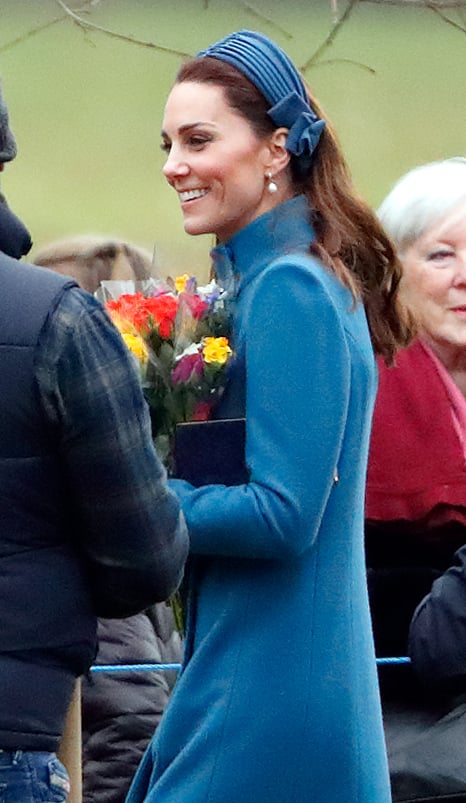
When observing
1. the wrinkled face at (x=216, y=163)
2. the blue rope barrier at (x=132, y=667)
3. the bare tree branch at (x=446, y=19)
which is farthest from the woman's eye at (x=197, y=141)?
the bare tree branch at (x=446, y=19)

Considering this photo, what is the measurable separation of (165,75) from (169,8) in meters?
0.19

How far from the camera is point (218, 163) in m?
3.04

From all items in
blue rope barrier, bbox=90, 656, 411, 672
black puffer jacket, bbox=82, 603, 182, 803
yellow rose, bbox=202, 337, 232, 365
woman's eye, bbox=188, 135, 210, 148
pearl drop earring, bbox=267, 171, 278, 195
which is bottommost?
black puffer jacket, bbox=82, 603, 182, 803

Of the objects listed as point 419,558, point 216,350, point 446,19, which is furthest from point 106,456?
point 446,19

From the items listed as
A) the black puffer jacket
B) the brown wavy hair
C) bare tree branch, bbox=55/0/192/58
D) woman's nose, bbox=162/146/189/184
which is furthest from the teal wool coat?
bare tree branch, bbox=55/0/192/58

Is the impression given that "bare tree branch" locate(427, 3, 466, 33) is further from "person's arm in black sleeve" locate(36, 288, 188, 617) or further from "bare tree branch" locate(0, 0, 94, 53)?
"person's arm in black sleeve" locate(36, 288, 188, 617)

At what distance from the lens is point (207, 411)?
303cm

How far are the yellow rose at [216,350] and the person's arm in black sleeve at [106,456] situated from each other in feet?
1.84

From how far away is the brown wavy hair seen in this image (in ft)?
10.0

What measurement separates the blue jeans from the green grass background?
2895 mm

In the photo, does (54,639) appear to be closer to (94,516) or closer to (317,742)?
(94,516)

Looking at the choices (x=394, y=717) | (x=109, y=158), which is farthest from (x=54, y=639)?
(x=109, y=158)

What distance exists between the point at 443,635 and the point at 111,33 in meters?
2.45

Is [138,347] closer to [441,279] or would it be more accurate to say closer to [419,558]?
[419,558]
